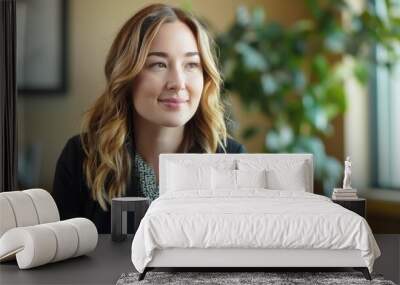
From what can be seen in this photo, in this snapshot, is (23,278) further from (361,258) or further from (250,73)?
(250,73)

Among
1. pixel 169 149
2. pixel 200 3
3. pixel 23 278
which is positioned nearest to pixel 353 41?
pixel 200 3

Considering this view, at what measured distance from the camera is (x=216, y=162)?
6055mm

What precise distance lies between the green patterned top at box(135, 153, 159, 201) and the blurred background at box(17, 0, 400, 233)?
0.60 m

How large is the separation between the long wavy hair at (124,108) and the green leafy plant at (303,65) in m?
0.17

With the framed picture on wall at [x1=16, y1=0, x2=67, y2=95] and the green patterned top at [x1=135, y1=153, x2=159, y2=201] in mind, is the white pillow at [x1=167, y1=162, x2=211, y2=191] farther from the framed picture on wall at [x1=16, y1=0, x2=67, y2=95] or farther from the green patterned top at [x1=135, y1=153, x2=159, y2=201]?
the framed picture on wall at [x1=16, y1=0, x2=67, y2=95]

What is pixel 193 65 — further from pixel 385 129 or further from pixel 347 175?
pixel 385 129

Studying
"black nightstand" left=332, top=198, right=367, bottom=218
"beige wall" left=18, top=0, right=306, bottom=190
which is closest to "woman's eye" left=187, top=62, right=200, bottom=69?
"beige wall" left=18, top=0, right=306, bottom=190

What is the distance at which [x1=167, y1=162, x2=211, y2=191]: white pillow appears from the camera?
227 inches

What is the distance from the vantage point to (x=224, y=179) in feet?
18.8

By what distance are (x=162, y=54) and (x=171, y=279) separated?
7.40 feet

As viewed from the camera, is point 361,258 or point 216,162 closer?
point 361,258

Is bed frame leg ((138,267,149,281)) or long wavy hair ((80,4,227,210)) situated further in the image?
long wavy hair ((80,4,227,210))

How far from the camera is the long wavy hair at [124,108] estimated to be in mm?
6289

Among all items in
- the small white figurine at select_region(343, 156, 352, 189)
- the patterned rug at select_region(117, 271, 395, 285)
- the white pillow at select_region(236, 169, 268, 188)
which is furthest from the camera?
the small white figurine at select_region(343, 156, 352, 189)
